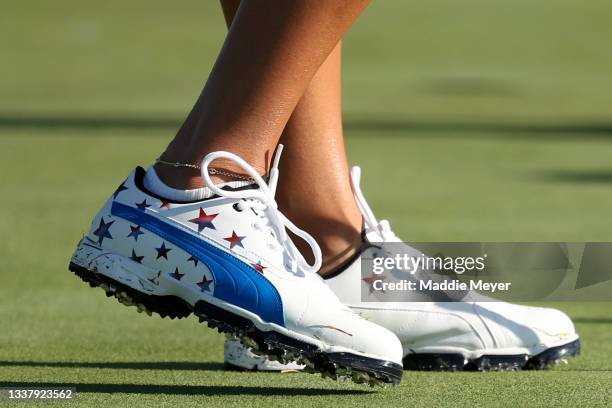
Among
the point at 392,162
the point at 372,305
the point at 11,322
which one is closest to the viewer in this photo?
the point at 372,305

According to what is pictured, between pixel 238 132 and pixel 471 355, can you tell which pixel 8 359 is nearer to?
pixel 238 132

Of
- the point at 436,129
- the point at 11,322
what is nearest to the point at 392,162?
the point at 436,129

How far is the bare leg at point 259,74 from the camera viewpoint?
→ 1416 millimetres

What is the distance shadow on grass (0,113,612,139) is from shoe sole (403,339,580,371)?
17.6ft

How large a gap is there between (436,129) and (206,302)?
6.23 meters

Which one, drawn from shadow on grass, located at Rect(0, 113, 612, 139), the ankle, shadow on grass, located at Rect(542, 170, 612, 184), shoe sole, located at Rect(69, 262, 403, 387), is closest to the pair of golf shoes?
shoe sole, located at Rect(69, 262, 403, 387)

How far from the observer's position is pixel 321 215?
1.68 m

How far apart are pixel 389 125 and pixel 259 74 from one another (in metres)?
6.49

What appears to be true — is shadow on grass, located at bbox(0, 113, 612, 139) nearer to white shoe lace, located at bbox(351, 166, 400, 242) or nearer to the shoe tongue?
white shoe lace, located at bbox(351, 166, 400, 242)

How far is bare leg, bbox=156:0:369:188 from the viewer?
1.42 meters

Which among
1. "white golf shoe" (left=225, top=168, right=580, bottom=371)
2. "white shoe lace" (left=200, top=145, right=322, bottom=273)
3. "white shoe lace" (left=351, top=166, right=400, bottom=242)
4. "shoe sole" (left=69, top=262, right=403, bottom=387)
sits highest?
"white shoe lace" (left=351, top=166, right=400, bottom=242)

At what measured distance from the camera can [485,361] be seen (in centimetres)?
168

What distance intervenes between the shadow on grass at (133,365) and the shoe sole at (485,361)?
0.28 meters

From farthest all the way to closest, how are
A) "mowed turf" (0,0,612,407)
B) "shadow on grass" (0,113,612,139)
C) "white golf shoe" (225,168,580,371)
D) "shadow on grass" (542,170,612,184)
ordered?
"shadow on grass" (0,113,612,139)
"shadow on grass" (542,170,612,184)
"white golf shoe" (225,168,580,371)
"mowed turf" (0,0,612,407)
